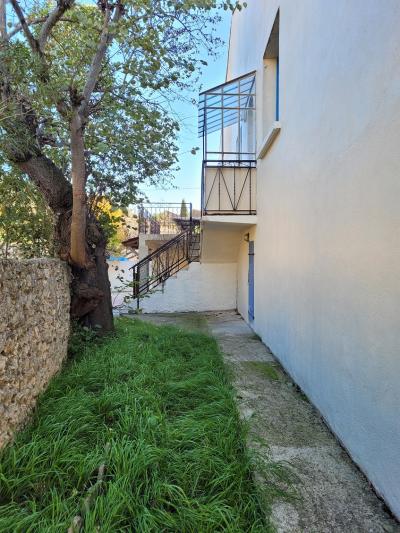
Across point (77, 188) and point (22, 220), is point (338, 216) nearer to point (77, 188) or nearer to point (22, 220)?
point (77, 188)

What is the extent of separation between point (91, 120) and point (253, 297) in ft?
14.9

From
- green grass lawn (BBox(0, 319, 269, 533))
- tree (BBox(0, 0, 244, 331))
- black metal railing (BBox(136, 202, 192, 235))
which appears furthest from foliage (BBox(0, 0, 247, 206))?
black metal railing (BBox(136, 202, 192, 235))

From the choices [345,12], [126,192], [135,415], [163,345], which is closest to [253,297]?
[163,345]

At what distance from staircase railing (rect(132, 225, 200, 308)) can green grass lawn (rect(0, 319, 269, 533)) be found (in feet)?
20.0

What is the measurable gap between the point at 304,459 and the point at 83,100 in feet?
14.8

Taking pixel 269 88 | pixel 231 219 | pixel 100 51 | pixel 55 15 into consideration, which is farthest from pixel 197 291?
pixel 55 15

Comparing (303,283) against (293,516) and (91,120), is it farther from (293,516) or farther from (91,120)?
(91,120)

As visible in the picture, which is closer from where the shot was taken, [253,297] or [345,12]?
[345,12]

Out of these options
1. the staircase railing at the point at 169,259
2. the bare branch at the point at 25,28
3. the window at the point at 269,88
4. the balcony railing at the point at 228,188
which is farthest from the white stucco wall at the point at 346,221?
the staircase railing at the point at 169,259

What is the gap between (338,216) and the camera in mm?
A: 2607

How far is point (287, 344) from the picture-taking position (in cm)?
418

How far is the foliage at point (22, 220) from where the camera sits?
13.6 ft

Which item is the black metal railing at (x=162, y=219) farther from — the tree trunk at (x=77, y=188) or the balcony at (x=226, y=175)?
the tree trunk at (x=77, y=188)

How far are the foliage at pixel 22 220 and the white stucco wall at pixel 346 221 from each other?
3.39 metres
